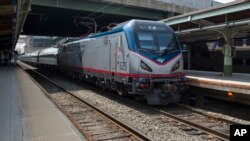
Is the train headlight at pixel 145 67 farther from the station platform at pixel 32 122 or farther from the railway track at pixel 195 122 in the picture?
the station platform at pixel 32 122

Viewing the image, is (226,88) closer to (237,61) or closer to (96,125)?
(96,125)

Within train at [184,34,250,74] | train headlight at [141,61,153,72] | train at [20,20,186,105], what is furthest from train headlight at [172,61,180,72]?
train at [184,34,250,74]

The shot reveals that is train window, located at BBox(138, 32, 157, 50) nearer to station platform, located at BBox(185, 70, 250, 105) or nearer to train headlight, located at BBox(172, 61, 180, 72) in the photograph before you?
train headlight, located at BBox(172, 61, 180, 72)

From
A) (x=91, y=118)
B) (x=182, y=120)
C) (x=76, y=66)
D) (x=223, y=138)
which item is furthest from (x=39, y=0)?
(x=223, y=138)

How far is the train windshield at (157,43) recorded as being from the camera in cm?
1240

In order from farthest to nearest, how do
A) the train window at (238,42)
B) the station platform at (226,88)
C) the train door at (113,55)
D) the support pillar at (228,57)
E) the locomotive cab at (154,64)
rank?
1. the train window at (238,42)
2. the support pillar at (228,57)
3. the train door at (113,55)
4. the locomotive cab at (154,64)
5. the station platform at (226,88)

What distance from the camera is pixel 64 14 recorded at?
32.4m

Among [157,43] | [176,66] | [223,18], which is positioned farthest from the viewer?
[223,18]

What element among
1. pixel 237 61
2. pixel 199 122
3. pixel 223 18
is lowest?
pixel 199 122

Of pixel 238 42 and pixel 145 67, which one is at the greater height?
pixel 238 42

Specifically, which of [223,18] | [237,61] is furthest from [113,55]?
[237,61]

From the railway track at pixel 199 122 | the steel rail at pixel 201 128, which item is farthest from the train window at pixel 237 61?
the steel rail at pixel 201 128

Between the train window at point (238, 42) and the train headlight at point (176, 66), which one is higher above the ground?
the train window at point (238, 42)

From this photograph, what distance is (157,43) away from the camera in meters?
12.7
